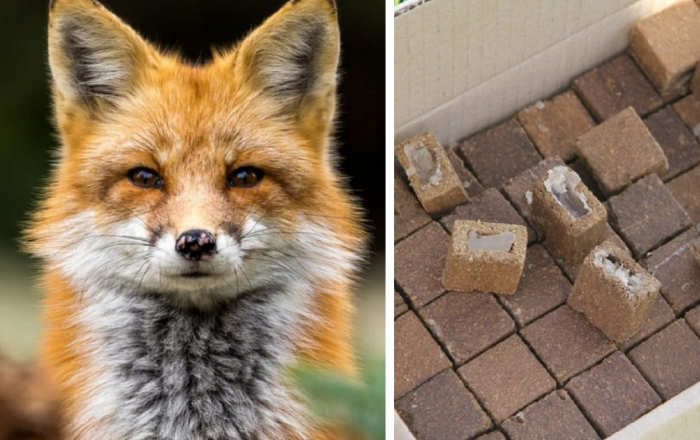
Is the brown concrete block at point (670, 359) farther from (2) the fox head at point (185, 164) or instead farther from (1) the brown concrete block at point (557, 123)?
(2) the fox head at point (185, 164)

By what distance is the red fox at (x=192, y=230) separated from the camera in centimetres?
216

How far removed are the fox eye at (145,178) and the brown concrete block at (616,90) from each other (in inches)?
74.8

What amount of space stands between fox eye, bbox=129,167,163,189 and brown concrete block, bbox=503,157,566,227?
1581 millimetres

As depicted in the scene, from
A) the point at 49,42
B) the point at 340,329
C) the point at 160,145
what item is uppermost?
the point at 49,42

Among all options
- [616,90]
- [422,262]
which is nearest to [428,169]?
[422,262]

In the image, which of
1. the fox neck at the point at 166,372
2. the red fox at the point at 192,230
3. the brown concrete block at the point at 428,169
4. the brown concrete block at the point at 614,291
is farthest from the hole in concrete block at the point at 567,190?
the fox neck at the point at 166,372

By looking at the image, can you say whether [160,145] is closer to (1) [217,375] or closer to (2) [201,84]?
(2) [201,84]

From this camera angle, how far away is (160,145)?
7.13ft

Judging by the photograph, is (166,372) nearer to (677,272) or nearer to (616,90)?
(677,272)

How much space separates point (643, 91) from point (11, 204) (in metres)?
2.15

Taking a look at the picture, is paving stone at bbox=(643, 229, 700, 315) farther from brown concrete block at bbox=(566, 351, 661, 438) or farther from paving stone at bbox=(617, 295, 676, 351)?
brown concrete block at bbox=(566, 351, 661, 438)

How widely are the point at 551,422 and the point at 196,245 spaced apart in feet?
4.88

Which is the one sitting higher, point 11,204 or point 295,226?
point 11,204

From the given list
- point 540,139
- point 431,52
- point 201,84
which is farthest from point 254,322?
point 540,139
